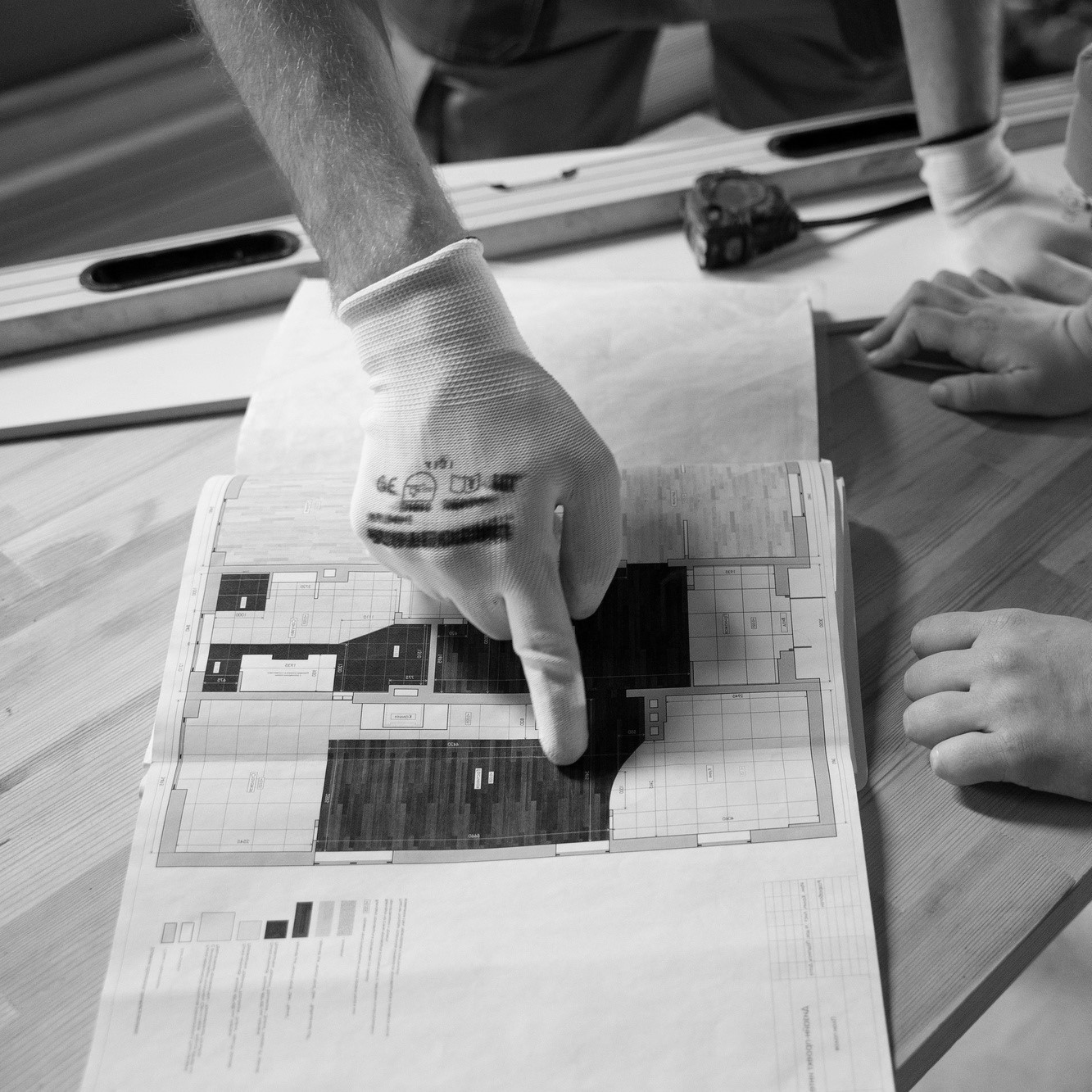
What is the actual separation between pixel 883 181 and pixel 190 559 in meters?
0.72

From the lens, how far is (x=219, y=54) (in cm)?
70

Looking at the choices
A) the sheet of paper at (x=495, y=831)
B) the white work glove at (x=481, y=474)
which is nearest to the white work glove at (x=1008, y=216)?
the sheet of paper at (x=495, y=831)

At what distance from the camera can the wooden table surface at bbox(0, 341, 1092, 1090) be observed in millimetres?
497

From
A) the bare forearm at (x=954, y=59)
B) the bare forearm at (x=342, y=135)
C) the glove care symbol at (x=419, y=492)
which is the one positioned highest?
the bare forearm at (x=342, y=135)

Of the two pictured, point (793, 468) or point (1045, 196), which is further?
point (1045, 196)

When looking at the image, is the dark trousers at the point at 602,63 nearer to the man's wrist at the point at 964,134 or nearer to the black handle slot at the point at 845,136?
the black handle slot at the point at 845,136

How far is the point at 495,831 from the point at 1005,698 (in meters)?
0.29

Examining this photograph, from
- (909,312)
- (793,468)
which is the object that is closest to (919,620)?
(793,468)

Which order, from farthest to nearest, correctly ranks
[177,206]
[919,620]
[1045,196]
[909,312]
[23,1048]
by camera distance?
[177,206] < [1045,196] < [909,312] < [919,620] < [23,1048]

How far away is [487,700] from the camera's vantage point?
23.2 inches

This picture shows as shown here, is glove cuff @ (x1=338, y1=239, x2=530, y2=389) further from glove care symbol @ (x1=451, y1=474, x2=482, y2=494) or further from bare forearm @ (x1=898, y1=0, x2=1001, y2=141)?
bare forearm @ (x1=898, y1=0, x2=1001, y2=141)

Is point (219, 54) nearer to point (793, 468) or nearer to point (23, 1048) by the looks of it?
point (793, 468)

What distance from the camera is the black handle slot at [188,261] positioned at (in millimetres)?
867

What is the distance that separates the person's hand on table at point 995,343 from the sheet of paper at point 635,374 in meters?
0.08
